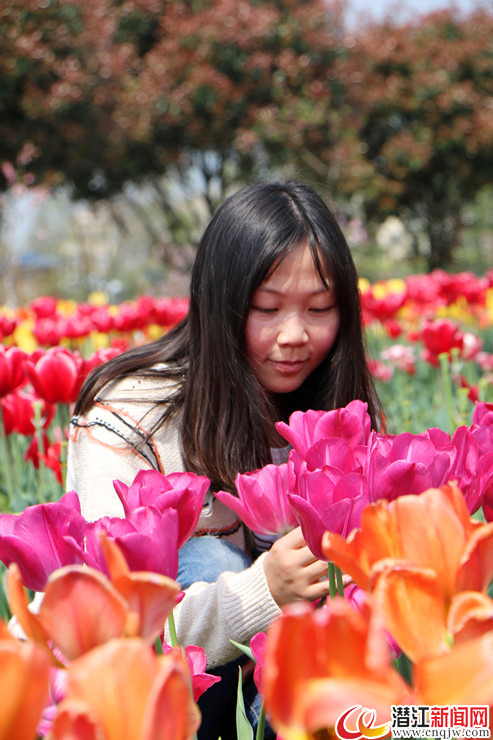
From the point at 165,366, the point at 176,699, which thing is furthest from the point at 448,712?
the point at 165,366

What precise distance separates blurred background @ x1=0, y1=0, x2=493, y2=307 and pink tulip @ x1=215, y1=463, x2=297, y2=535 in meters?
8.58

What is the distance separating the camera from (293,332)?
132cm

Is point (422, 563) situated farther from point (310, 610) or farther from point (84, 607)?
point (84, 607)

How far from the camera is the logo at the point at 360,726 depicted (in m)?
0.39

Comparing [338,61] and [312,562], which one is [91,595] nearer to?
[312,562]

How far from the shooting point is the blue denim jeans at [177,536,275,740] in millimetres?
1282

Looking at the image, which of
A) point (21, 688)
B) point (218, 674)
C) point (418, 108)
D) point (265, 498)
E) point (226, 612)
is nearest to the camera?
point (21, 688)

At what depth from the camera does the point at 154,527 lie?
53cm

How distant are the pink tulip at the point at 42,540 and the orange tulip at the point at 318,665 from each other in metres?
0.27

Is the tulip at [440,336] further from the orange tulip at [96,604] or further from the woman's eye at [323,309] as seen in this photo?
the orange tulip at [96,604]

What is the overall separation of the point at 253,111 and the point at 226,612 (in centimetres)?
1038

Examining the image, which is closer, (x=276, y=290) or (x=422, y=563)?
(x=422, y=563)

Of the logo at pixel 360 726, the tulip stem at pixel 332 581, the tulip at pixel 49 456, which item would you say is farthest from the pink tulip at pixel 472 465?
the tulip at pixel 49 456

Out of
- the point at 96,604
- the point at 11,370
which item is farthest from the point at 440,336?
the point at 96,604
